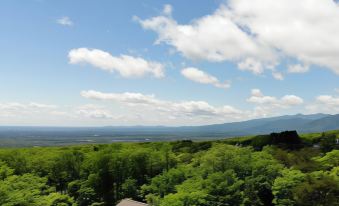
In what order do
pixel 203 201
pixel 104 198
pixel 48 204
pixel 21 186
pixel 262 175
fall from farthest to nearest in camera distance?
1. pixel 104 198
2. pixel 262 175
3. pixel 21 186
4. pixel 203 201
5. pixel 48 204

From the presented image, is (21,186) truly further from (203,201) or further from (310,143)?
(310,143)

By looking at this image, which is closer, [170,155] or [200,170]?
[200,170]

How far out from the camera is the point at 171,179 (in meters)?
60.1

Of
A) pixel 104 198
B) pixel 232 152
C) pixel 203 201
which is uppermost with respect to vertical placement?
pixel 232 152

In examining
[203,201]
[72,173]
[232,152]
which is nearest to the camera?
[203,201]

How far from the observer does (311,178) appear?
2032 inches

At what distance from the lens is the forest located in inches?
1860

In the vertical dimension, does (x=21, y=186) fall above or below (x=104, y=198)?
above

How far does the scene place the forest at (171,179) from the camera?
47.2 metres

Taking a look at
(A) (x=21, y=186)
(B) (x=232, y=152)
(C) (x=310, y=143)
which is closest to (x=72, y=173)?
(A) (x=21, y=186)

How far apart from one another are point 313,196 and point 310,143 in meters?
73.8

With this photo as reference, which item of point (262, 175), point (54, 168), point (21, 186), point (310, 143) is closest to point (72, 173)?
point (54, 168)

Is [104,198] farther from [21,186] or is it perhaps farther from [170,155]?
[21,186]

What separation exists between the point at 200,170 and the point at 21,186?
95.1 ft
